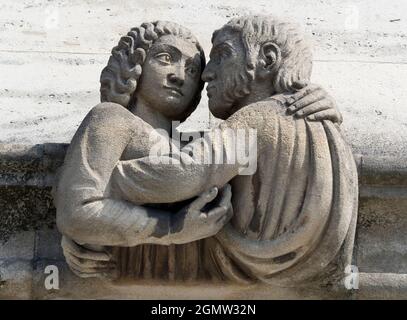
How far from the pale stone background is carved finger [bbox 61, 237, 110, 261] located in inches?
31.3

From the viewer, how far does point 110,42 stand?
4.70m

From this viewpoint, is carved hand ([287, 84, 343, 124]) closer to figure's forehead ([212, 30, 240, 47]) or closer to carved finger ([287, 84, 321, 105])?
carved finger ([287, 84, 321, 105])

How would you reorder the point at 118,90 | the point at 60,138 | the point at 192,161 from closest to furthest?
the point at 192,161, the point at 118,90, the point at 60,138

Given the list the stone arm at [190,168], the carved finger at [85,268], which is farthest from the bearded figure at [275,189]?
the carved finger at [85,268]

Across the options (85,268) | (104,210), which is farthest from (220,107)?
(85,268)

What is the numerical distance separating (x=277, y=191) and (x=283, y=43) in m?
0.44

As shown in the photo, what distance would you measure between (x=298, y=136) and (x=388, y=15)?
1872 mm

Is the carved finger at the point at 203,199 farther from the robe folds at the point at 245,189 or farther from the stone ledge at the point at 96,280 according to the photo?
the stone ledge at the point at 96,280

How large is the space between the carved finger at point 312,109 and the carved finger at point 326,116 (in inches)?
0.4

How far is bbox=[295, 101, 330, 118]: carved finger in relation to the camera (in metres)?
3.23

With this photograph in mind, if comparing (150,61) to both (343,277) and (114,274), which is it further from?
(343,277)

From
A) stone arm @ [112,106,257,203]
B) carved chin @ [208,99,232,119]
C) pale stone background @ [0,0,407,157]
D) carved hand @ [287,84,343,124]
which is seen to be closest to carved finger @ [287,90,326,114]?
carved hand @ [287,84,343,124]

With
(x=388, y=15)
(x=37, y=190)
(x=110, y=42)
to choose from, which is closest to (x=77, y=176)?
(x=37, y=190)

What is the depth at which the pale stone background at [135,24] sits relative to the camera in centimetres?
416
